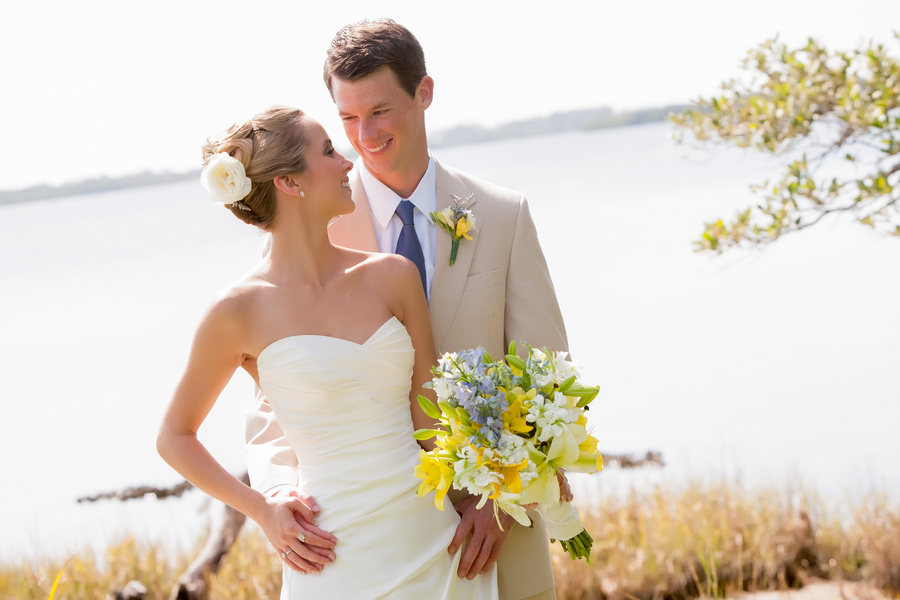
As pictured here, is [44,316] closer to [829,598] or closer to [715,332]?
[715,332]

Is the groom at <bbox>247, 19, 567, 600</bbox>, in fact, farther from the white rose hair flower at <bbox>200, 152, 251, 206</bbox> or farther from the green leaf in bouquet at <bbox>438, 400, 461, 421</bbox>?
the green leaf in bouquet at <bbox>438, 400, 461, 421</bbox>

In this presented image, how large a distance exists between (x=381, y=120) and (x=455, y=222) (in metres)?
0.46

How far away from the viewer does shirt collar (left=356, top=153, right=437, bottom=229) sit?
2.82 meters

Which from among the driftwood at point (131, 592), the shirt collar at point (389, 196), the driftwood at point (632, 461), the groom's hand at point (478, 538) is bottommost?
the driftwood at point (632, 461)

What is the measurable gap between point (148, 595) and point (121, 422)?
755 cm

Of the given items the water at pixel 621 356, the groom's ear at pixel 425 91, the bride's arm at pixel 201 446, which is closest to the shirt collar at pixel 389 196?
the groom's ear at pixel 425 91

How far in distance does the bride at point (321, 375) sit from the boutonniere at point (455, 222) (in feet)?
0.71

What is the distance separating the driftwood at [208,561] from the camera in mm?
5168

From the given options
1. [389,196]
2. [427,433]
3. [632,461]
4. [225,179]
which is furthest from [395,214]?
[632,461]

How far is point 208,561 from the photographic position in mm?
5473

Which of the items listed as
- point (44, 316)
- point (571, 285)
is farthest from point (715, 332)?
point (44, 316)

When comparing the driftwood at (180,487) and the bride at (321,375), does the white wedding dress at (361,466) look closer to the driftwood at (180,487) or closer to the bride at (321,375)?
the bride at (321,375)

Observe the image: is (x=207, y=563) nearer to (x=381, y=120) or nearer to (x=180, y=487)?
(x=381, y=120)

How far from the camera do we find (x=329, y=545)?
225 centimetres
